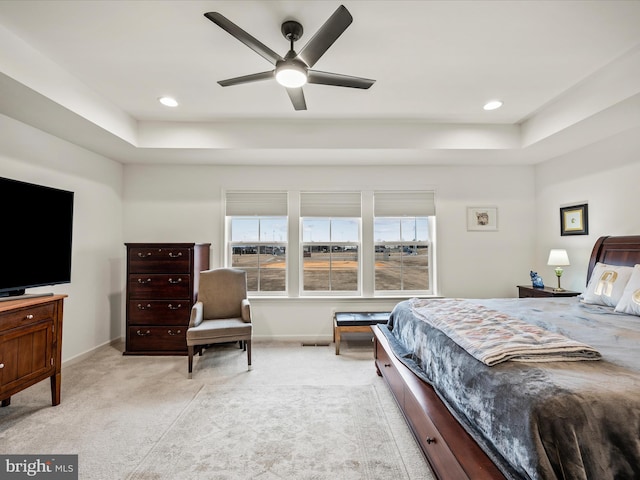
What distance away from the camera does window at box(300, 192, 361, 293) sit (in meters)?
4.22

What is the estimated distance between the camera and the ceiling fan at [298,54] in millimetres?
1579

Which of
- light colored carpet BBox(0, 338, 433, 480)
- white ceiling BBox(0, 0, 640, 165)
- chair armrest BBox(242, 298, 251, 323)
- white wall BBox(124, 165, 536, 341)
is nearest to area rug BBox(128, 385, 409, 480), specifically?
light colored carpet BBox(0, 338, 433, 480)

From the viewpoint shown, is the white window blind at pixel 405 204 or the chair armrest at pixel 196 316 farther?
the white window blind at pixel 405 204

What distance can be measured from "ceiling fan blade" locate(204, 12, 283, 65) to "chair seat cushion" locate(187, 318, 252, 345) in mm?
2489

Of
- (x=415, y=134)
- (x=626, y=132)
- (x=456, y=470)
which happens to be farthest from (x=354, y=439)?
(x=626, y=132)

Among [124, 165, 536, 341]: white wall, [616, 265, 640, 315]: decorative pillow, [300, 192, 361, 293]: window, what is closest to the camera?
[616, 265, 640, 315]: decorative pillow

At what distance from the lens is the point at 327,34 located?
5.46 feet

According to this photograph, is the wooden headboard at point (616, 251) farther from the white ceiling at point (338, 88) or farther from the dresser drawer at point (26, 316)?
the dresser drawer at point (26, 316)

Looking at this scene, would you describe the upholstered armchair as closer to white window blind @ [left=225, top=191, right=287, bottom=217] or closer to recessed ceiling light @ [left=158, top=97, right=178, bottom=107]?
white window blind @ [left=225, top=191, right=287, bottom=217]

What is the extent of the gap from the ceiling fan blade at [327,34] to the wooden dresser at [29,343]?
2.64 m

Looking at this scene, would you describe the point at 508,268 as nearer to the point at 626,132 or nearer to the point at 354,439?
the point at 626,132

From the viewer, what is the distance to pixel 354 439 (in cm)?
199

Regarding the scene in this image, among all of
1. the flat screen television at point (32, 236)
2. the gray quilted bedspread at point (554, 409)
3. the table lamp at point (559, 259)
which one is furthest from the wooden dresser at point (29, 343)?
the table lamp at point (559, 259)

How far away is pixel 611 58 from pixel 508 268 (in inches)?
106
